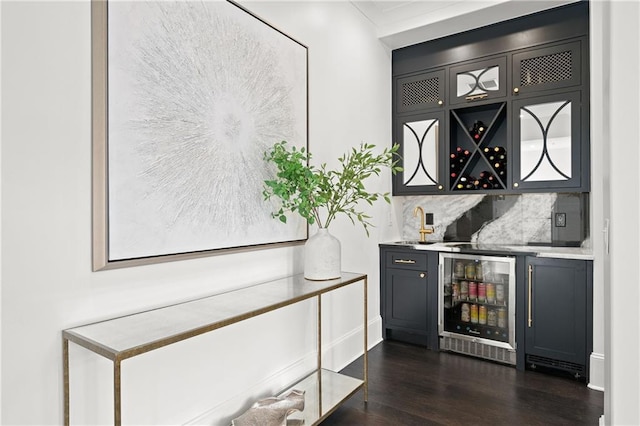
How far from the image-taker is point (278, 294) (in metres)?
1.85

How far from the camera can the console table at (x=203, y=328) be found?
1176 millimetres

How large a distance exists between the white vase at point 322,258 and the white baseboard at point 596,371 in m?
1.86

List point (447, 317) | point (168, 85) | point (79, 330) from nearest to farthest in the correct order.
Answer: point (79, 330) → point (168, 85) → point (447, 317)

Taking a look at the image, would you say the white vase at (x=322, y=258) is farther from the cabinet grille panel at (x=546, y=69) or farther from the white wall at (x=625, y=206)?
the cabinet grille panel at (x=546, y=69)

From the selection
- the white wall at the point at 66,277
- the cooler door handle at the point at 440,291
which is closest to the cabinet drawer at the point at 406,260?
the cooler door handle at the point at 440,291

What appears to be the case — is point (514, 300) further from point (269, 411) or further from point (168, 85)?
point (168, 85)

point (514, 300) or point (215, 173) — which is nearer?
point (215, 173)

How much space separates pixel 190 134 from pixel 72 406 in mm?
1130

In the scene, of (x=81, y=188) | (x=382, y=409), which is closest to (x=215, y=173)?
(x=81, y=188)

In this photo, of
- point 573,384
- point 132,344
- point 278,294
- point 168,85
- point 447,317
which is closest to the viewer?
point 132,344

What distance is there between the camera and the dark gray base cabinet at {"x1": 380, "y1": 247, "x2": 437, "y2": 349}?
324 cm

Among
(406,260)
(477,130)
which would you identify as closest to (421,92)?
(477,130)

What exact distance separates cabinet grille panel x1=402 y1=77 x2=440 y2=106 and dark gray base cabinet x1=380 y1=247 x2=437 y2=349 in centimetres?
138

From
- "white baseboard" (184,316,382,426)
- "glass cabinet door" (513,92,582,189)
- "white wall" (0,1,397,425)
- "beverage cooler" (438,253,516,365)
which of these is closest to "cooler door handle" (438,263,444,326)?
"beverage cooler" (438,253,516,365)
